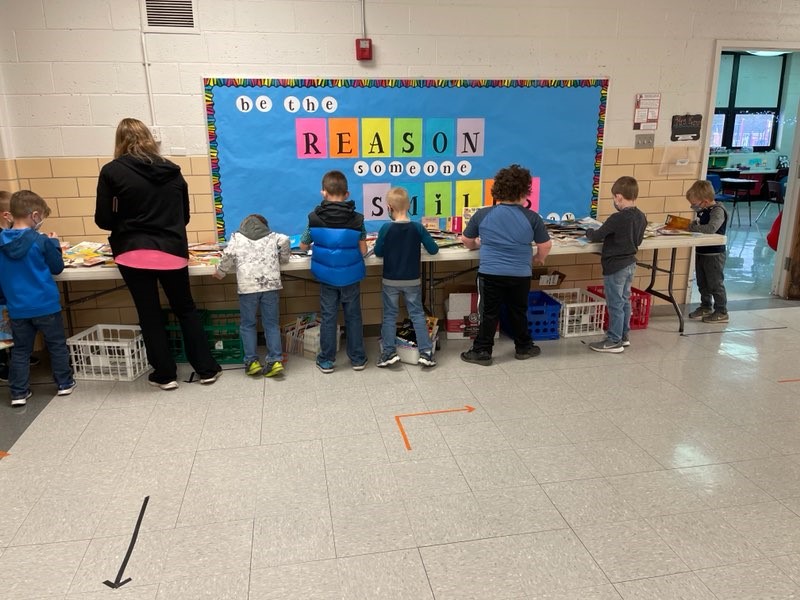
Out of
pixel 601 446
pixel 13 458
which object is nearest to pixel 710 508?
pixel 601 446

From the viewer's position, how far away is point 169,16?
3904 millimetres

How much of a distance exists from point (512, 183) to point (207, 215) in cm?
220

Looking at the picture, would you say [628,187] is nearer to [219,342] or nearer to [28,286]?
[219,342]

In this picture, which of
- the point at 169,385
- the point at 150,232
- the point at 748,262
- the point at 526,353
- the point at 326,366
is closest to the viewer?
the point at 150,232

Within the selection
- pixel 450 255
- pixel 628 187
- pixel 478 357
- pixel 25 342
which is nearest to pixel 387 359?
pixel 478 357

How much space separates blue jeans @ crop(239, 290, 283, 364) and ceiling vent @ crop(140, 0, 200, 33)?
1.86m

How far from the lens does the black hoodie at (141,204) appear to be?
3242 millimetres

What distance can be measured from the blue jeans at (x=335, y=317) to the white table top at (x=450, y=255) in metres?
0.23

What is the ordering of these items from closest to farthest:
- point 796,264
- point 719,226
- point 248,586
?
point 248,586 < point 719,226 < point 796,264

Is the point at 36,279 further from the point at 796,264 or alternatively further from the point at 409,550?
the point at 796,264

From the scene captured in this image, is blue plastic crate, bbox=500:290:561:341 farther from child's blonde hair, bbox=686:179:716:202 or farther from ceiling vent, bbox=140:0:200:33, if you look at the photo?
ceiling vent, bbox=140:0:200:33

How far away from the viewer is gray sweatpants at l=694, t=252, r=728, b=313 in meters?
4.74

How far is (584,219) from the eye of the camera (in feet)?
15.7

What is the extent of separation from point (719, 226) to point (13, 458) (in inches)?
191
